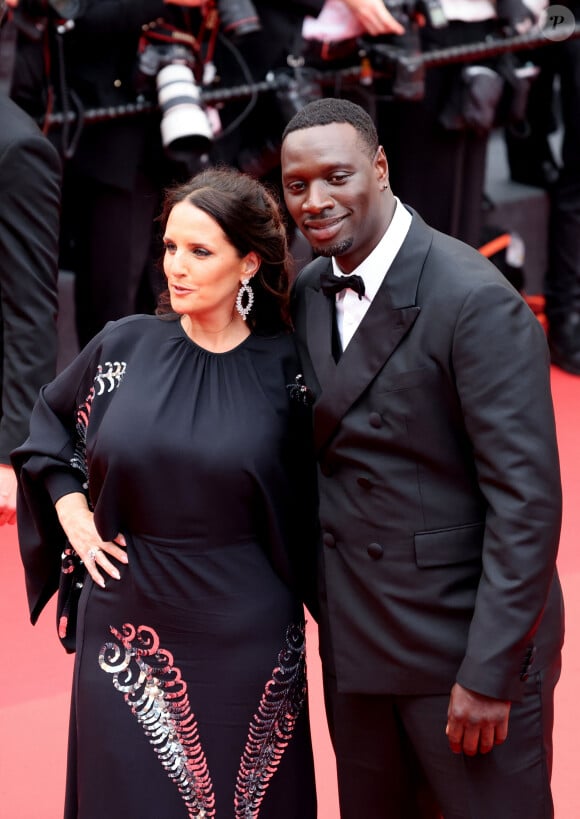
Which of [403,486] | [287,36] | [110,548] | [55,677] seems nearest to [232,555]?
[110,548]

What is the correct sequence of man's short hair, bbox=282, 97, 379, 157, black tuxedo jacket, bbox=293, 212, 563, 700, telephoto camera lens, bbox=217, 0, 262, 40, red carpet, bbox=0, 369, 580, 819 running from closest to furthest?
1. black tuxedo jacket, bbox=293, 212, 563, 700
2. man's short hair, bbox=282, 97, 379, 157
3. red carpet, bbox=0, 369, 580, 819
4. telephoto camera lens, bbox=217, 0, 262, 40

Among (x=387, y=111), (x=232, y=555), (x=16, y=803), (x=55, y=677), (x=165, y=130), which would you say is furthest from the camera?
(x=387, y=111)

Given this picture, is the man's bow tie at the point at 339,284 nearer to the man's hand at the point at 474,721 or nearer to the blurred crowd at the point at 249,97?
the man's hand at the point at 474,721

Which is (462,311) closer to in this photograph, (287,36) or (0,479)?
(0,479)

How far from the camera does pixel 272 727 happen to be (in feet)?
7.88

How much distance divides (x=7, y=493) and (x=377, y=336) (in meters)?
0.90

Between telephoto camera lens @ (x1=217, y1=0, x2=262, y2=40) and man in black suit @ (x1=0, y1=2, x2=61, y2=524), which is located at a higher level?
telephoto camera lens @ (x1=217, y1=0, x2=262, y2=40)

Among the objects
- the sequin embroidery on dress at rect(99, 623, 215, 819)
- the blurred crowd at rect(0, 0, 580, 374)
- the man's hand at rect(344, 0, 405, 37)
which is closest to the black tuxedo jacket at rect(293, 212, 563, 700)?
the sequin embroidery on dress at rect(99, 623, 215, 819)

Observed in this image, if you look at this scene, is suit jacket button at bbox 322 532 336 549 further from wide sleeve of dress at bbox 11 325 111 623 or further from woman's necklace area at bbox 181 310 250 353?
wide sleeve of dress at bbox 11 325 111 623

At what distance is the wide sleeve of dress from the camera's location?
2465 millimetres

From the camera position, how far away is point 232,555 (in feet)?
7.69

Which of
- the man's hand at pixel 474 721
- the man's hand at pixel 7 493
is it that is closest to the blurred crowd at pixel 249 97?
the man's hand at pixel 7 493

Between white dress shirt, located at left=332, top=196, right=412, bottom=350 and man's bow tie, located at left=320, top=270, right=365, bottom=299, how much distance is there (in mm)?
16

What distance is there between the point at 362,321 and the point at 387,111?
3.19m
